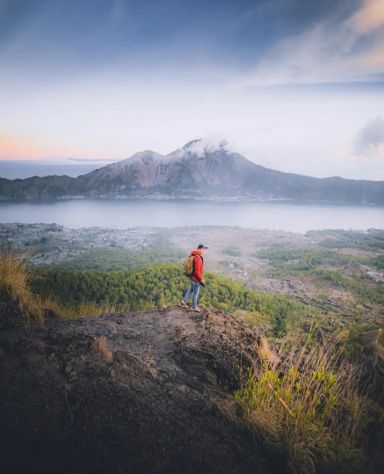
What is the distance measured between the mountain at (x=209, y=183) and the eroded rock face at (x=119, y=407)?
138 metres

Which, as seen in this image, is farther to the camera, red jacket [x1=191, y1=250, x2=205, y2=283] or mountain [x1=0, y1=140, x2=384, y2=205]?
mountain [x1=0, y1=140, x2=384, y2=205]

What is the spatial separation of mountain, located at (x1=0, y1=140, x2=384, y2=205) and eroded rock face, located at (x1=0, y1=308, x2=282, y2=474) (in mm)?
138247

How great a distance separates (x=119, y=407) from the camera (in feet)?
9.22

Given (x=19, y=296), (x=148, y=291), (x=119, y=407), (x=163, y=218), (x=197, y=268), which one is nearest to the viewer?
(x=119, y=407)

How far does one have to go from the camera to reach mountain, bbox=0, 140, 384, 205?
148 m

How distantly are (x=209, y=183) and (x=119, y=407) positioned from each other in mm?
174082

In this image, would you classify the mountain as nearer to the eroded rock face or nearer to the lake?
the lake

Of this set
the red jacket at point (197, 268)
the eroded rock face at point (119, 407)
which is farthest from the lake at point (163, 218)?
the eroded rock face at point (119, 407)

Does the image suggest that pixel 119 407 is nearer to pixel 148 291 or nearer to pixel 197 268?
pixel 197 268

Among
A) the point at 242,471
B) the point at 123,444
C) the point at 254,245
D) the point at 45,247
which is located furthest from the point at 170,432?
the point at 254,245

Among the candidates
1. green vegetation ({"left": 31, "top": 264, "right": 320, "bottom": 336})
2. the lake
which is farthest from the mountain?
green vegetation ({"left": 31, "top": 264, "right": 320, "bottom": 336})

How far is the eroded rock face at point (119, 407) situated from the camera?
2322mm

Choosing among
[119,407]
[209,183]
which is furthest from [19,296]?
[209,183]

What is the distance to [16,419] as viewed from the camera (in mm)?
2445
